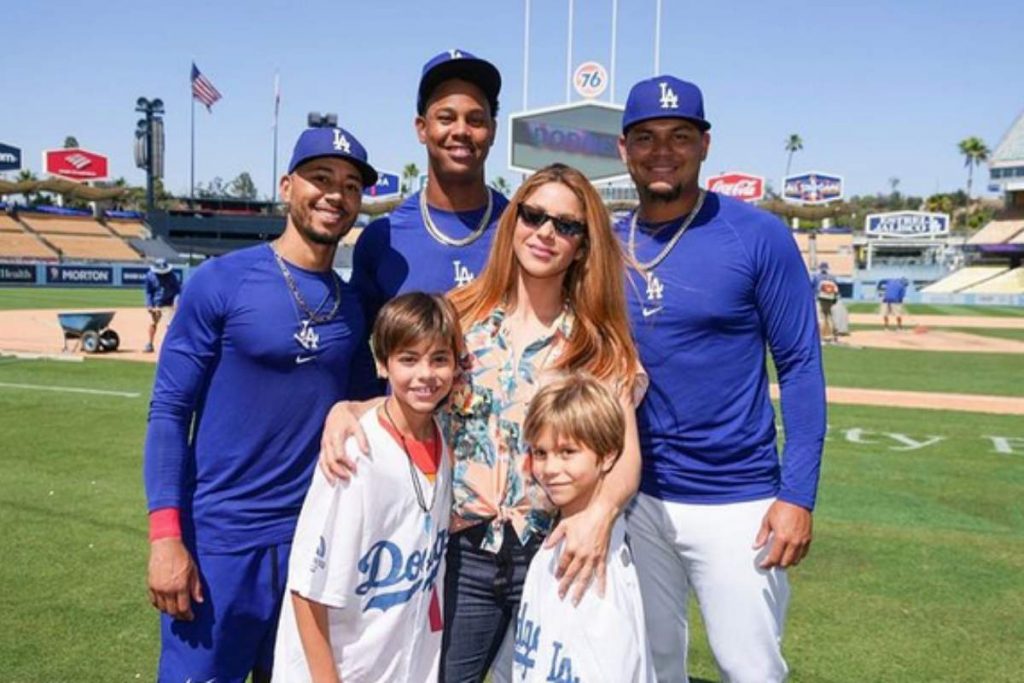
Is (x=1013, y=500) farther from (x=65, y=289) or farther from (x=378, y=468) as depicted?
(x=65, y=289)

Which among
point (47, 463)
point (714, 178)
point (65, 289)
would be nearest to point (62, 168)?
point (65, 289)

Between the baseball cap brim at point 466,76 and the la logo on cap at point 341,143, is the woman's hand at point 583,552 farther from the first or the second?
the baseball cap brim at point 466,76

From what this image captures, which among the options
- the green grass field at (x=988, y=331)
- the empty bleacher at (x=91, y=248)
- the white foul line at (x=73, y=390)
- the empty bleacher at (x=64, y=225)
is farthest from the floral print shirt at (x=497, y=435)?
the empty bleacher at (x=64, y=225)

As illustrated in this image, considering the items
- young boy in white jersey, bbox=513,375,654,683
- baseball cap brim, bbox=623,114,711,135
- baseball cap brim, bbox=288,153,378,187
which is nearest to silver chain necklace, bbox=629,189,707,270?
baseball cap brim, bbox=623,114,711,135

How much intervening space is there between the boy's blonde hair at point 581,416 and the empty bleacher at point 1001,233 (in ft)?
226

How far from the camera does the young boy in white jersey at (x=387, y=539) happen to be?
95.7 inches

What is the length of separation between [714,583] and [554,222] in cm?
136

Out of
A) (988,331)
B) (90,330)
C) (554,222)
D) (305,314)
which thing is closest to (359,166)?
(305,314)

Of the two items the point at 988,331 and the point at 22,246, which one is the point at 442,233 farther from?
the point at 22,246

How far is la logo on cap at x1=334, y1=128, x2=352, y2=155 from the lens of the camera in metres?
2.99

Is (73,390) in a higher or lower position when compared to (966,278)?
lower

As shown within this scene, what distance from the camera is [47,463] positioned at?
8406 mm

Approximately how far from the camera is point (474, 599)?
272cm

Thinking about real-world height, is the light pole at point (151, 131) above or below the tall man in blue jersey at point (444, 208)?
above
